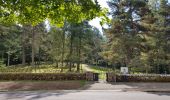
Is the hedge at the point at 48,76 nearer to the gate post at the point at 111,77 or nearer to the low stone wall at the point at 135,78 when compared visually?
the gate post at the point at 111,77

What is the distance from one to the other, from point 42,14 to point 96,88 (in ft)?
64.6

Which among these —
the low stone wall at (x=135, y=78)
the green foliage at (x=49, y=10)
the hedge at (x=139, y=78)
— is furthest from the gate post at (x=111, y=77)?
the green foliage at (x=49, y=10)

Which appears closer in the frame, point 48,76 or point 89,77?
point 89,77

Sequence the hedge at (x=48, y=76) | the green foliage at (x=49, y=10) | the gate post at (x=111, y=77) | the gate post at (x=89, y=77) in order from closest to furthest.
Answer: the green foliage at (x=49, y=10) → the gate post at (x=111, y=77) → the gate post at (x=89, y=77) → the hedge at (x=48, y=76)

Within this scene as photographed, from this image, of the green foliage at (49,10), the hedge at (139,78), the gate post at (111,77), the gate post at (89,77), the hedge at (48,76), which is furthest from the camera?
the hedge at (48,76)

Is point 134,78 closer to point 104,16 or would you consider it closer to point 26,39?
point 104,16

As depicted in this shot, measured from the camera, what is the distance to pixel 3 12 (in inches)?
238

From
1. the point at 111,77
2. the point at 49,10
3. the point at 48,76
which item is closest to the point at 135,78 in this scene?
the point at 111,77

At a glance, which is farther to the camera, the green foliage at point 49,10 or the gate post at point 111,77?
the gate post at point 111,77

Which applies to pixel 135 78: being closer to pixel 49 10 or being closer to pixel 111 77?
pixel 111 77

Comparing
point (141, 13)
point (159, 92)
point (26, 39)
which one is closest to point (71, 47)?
point (141, 13)

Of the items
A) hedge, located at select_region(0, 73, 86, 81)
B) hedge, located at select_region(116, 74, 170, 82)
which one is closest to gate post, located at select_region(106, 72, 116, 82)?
hedge, located at select_region(116, 74, 170, 82)

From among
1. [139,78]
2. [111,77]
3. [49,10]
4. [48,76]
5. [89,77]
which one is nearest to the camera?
[49,10]

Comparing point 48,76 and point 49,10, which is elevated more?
point 49,10
